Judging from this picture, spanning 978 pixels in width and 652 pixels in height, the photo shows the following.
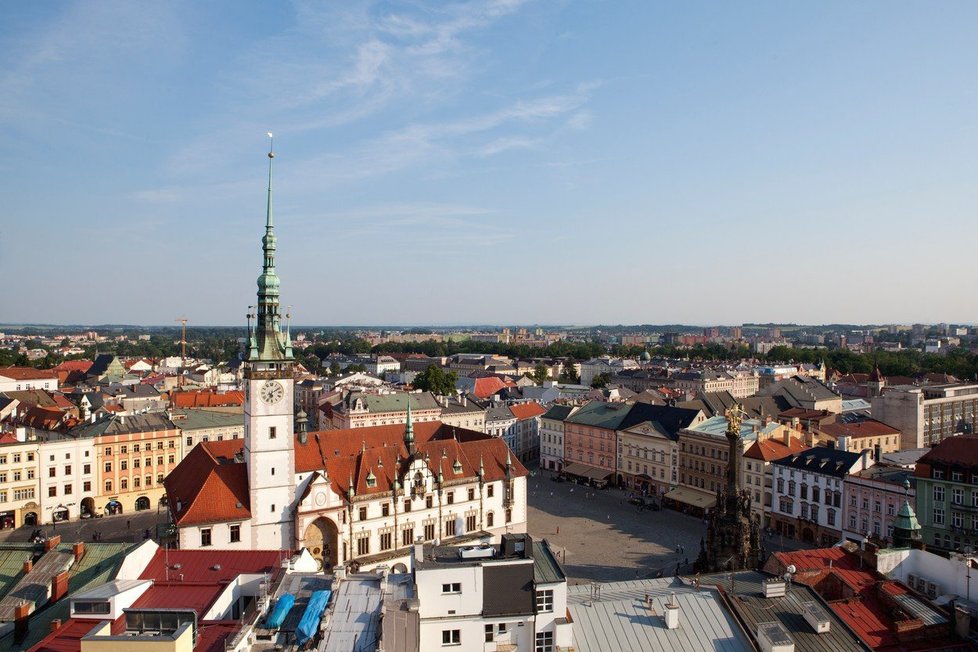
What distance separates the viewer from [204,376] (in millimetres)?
157500

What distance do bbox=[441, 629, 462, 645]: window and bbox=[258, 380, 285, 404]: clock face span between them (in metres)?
26.5

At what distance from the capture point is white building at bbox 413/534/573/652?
76.9 ft

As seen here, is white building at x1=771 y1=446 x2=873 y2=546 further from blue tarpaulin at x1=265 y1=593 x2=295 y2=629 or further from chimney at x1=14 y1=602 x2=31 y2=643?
chimney at x1=14 y1=602 x2=31 y2=643

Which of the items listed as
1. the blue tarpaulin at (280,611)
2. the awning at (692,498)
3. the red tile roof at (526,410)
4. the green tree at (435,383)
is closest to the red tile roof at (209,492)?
the blue tarpaulin at (280,611)

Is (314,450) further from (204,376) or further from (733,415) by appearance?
(204,376)

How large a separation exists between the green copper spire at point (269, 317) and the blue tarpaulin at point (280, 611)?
82.1ft

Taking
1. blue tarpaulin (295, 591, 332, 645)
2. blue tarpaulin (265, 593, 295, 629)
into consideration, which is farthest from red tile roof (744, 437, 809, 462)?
blue tarpaulin (265, 593, 295, 629)

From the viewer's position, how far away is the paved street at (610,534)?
5252 cm

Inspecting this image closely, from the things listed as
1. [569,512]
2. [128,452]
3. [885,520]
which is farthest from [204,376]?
[885,520]

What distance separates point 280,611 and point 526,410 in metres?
87.3

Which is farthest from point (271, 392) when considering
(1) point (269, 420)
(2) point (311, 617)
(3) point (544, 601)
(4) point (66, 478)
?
(4) point (66, 478)

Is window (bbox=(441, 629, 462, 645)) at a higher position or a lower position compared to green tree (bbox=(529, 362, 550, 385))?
higher

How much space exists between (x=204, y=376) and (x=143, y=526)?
98.8m

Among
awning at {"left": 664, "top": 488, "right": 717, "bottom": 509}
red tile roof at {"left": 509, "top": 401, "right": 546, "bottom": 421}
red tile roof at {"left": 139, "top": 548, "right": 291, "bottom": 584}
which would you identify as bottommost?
awning at {"left": 664, "top": 488, "right": 717, "bottom": 509}
